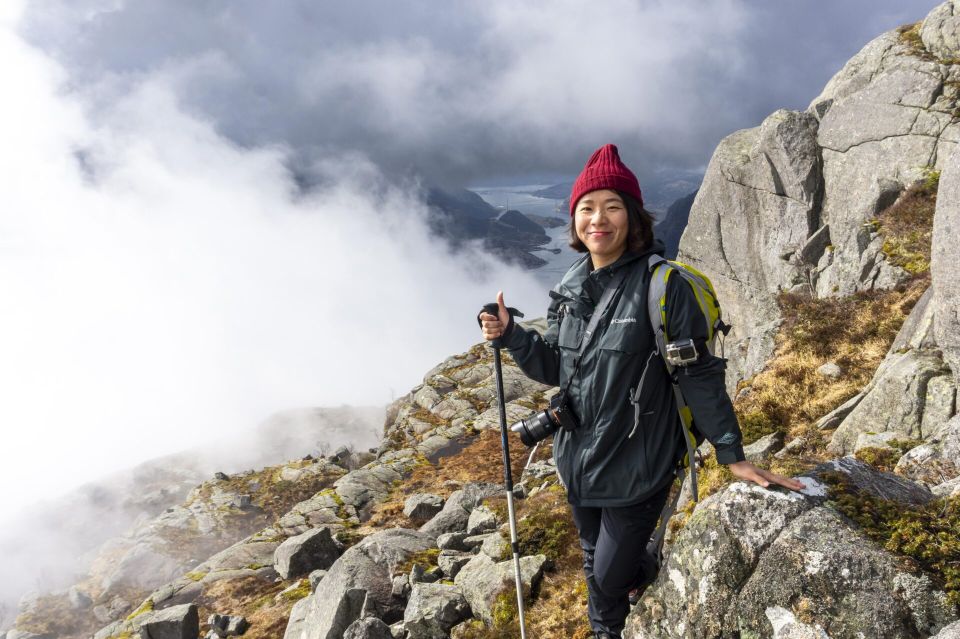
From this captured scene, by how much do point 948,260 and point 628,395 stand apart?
661cm

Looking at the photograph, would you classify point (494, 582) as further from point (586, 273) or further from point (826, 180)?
point (826, 180)

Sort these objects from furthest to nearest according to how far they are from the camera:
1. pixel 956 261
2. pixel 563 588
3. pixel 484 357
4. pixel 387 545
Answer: pixel 484 357 < pixel 387 545 < pixel 563 588 < pixel 956 261

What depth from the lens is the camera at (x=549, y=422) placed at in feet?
17.3

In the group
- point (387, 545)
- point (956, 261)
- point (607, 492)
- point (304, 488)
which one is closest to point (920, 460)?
point (956, 261)

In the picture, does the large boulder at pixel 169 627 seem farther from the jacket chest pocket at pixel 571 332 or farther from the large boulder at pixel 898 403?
the large boulder at pixel 898 403

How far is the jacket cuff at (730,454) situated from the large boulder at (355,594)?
988 centimetres

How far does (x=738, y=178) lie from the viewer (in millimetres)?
30703

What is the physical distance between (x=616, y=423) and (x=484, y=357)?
2793 inches

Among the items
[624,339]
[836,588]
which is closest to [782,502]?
[836,588]

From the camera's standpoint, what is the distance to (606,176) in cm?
507

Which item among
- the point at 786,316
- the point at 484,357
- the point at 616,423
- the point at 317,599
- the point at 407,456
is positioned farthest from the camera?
the point at 484,357

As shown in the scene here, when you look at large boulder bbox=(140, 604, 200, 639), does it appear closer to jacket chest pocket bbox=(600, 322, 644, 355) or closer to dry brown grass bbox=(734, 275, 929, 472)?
dry brown grass bbox=(734, 275, 929, 472)

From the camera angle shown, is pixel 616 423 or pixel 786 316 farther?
pixel 786 316

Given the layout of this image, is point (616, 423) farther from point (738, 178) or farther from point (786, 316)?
point (738, 178)
